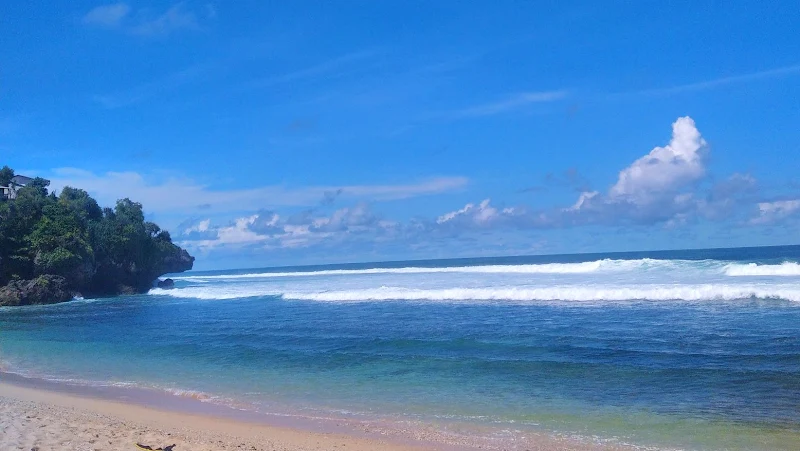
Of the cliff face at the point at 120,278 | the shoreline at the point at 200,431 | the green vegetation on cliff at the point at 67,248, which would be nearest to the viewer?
the shoreline at the point at 200,431

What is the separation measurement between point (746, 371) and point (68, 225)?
50542mm

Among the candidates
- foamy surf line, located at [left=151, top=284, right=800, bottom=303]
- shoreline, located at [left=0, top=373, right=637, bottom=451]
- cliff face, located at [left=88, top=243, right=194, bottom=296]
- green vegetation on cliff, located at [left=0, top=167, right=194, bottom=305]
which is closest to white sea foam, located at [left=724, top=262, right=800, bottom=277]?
foamy surf line, located at [left=151, top=284, right=800, bottom=303]

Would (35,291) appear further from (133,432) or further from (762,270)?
(762,270)

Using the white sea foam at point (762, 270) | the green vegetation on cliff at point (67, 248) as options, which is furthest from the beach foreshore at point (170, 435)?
the green vegetation on cliff at point (67, 248)

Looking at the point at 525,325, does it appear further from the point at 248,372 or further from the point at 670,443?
the point at 670,443

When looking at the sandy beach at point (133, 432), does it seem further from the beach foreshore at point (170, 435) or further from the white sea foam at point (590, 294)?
the white sea foam at point (590, 294)

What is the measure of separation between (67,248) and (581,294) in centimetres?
4134

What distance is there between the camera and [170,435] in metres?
9.34

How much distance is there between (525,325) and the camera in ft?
64.2

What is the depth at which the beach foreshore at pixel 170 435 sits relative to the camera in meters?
8.48

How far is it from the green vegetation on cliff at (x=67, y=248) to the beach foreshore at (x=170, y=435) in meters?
38.6

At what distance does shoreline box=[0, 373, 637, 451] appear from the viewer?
8602mm

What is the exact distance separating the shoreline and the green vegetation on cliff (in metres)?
38.1

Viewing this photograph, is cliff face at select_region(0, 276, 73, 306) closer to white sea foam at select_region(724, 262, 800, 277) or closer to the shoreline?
the shoreline
